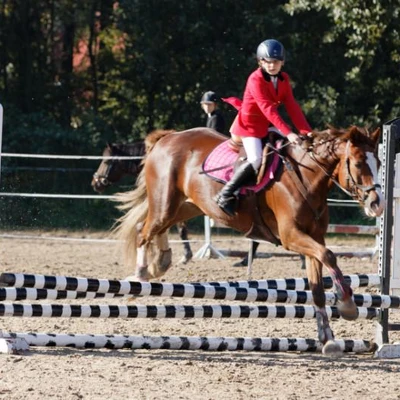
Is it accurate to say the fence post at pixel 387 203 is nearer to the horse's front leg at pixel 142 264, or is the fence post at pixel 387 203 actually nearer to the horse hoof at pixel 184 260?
the horse's front leg at pixel 142 264

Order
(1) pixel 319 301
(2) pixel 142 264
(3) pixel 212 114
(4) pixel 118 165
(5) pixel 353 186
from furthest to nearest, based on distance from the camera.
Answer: (4) pixel 118 165
(3) pixel 212 114
(2) pixel 142 264
(1) pixel 319 301
(5) pixel 353 186

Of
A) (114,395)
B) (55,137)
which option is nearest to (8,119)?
(55,137)

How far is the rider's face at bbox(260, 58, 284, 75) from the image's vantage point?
25.1 feet

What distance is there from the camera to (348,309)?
6957 millimetres

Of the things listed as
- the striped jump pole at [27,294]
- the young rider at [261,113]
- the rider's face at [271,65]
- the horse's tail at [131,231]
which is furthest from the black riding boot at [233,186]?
the horse's tail at [131,231]

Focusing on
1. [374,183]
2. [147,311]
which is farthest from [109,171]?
[374,183]

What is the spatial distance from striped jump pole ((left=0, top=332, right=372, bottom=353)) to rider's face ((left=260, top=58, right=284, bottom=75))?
200 centimetres

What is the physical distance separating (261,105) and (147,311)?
1.76 meters

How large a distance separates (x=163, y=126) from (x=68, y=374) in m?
17.7

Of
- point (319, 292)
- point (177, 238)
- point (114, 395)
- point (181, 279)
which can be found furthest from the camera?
point (177, 238)

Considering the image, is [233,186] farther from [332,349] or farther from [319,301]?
[332,349]

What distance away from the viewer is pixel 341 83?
74.7 feet

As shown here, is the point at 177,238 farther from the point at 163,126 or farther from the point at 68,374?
the point at 68,374

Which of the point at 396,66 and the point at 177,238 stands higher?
the point at 396,66
